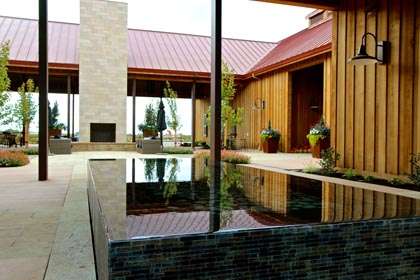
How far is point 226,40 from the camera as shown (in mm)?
21625

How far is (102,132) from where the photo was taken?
1695cm

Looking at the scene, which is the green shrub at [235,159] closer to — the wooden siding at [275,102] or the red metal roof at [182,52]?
the wooden siding at [275,102]

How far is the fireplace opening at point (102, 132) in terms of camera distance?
1678 cm

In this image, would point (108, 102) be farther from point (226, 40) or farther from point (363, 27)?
point (363, 27)

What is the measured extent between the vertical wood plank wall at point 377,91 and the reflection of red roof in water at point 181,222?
5.01 m

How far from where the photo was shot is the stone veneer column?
648 inches

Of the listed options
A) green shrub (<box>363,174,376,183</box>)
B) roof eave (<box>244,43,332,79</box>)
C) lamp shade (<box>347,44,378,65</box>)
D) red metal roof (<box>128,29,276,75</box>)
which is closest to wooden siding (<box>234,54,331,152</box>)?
roof eave (<box>244,43,332,79</box>)

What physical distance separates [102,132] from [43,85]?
11421mm

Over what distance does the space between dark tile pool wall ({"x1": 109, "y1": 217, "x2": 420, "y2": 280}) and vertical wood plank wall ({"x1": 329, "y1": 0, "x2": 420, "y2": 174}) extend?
470 centimetres

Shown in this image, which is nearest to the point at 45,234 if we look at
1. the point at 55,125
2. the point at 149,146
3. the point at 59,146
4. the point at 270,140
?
the point at 149,146

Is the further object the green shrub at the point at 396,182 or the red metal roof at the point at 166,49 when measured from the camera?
the red metal roof at the point at 166,49

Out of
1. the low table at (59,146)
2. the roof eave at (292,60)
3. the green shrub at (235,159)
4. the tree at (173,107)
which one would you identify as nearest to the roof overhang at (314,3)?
the green shrub at (235,159)

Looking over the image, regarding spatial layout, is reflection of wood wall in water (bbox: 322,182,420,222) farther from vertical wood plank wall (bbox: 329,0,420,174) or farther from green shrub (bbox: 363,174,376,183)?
vertical wood plank wall (bbox: 329,0,420,174)

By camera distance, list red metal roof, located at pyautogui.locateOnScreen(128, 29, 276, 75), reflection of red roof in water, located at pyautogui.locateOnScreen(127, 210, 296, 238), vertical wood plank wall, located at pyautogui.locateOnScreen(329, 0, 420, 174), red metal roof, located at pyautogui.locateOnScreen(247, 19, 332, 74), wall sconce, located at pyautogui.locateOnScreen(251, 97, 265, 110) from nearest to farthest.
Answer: reflection of red roof in water, located at pyautogui.locateOnScreen(127, 210, 296, 238)
vertical wood plank wall, located at pyautogui.locateOnScreen(329, 0, 420, 174)
red metal roof, located at pyautogui.locateOnScreen(247, 19, 332, 74)
wall sconce, located at pyautogui.locateOnScreen(251, 97, 265, 110)
red metal roof, located at pyautogui.locateOnScreen(128, 29, 276, 75)
